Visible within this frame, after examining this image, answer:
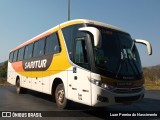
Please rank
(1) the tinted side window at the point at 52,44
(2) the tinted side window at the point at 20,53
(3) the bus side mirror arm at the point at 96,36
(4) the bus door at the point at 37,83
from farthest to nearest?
(2) the tinted side window at the point at 20,53 → (4) the bus door at the point at 37,83 → (1) the tinted side window at the point at 52,44 → (3) the bus side mirror arm at the point at 96,36

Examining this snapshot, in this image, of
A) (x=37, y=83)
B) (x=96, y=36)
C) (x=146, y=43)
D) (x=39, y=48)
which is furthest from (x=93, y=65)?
(x=39, y=48)

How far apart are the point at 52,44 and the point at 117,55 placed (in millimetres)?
3952

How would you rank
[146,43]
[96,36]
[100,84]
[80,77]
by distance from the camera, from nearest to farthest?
[96,36] < [100,84] < [80,77] < [146,43]

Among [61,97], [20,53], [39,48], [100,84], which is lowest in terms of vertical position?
[61,97]

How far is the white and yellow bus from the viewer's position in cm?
843

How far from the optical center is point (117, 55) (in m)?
8.89

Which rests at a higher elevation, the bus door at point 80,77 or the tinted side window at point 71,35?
the tinted side window at point 71,35

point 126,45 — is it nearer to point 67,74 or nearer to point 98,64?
point 98,64

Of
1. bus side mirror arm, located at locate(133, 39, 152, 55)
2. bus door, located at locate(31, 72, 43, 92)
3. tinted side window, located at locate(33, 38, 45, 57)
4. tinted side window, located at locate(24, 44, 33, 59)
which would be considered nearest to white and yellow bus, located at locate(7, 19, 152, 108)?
bus side mirror arm, located at locate(133, 39, 152, 55)

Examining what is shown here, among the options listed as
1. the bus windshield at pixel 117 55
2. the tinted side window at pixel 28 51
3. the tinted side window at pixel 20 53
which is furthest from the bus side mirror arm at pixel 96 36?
the tinted side window at pixel 20 53

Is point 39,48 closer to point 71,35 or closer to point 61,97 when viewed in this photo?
point 61,97

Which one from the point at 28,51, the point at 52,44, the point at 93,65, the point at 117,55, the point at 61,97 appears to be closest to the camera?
the point at 93,65

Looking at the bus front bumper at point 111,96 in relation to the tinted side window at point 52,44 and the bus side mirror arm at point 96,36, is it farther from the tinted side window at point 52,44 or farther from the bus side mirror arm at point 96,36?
the tinted side window at point 52,44

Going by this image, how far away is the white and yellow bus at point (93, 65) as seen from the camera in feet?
27.7
